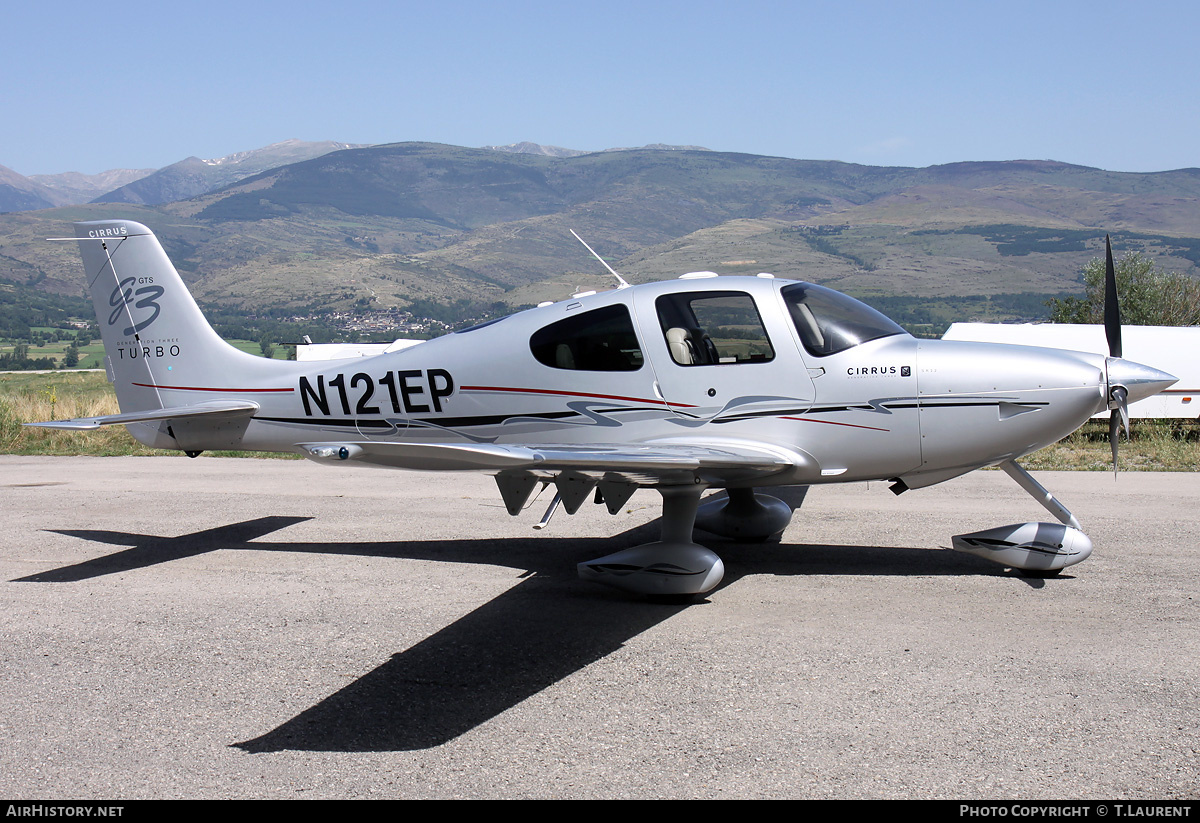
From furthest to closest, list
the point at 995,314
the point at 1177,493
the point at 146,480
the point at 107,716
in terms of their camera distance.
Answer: the point at 995,314
the point at 146,480
the point at 1177,493
the point at 107,716

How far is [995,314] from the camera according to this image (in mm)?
127562

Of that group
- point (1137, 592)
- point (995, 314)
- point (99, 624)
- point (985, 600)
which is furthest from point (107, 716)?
point (995, 314)

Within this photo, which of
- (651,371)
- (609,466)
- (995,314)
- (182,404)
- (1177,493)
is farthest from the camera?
(995,314)

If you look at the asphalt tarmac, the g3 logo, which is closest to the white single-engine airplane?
the asphalt tarmac

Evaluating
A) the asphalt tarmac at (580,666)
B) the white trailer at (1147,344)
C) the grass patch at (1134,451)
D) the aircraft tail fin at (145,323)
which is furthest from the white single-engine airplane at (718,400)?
the white trailer at (1147,344)

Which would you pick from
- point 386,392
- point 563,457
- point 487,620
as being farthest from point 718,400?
point 386,392

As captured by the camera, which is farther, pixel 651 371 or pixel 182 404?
pixel 182 404

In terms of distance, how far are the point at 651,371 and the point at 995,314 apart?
440 ft

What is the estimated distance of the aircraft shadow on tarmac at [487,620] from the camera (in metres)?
4.57

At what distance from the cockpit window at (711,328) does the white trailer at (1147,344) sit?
382 inches

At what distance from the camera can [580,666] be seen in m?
5.33

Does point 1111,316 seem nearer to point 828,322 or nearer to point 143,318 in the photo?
point 828,322

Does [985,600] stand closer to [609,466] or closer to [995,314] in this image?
[609,466]

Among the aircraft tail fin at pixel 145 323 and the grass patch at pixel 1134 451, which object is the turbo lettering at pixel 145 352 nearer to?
the aircraft tail fin at pixel 145 323
